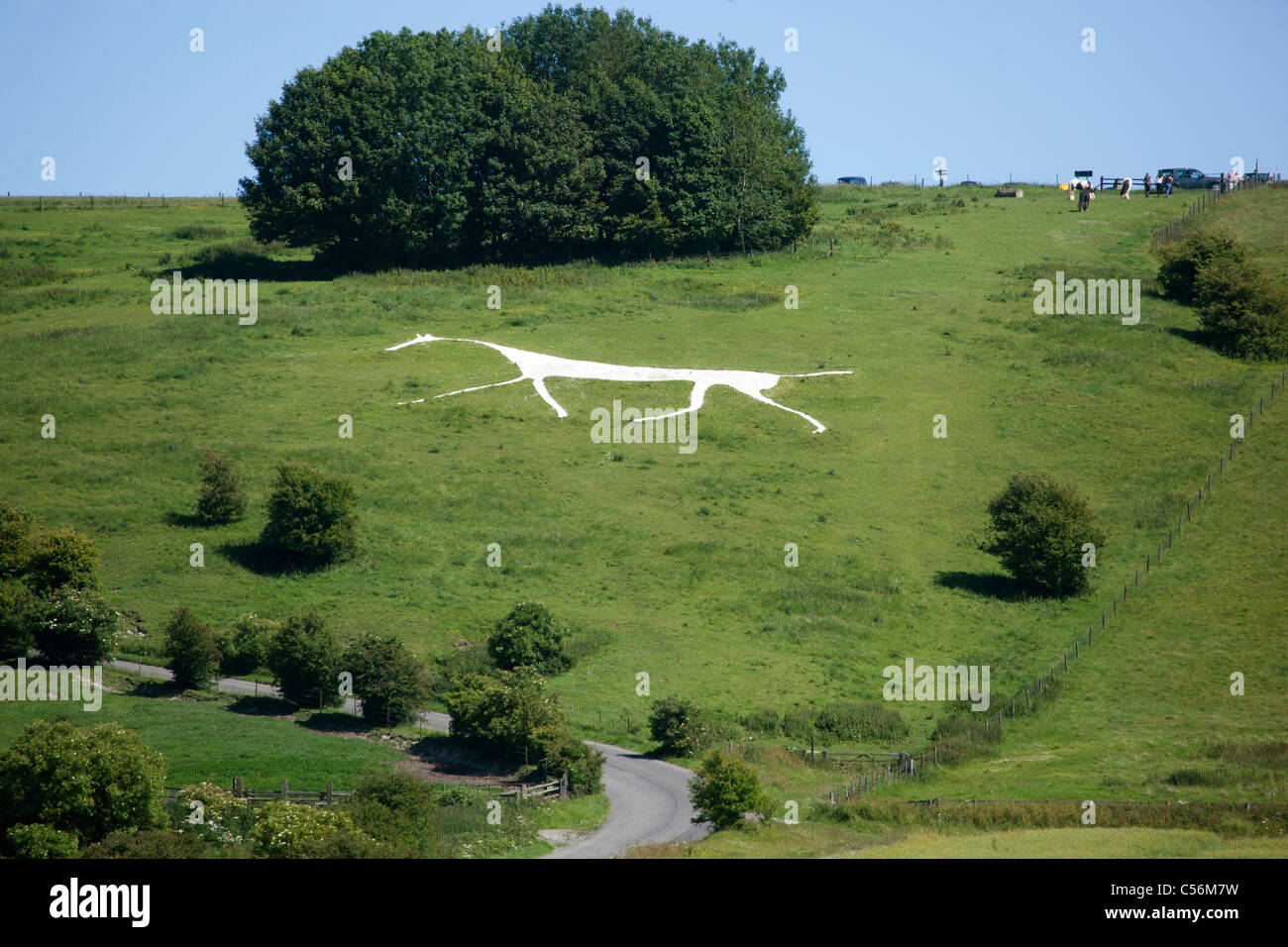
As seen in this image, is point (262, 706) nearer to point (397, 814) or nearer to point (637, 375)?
point (397, 814)

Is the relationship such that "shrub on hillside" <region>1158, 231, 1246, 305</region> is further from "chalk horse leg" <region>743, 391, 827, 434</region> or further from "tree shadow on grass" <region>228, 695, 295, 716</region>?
"tree shadow on grass" <region>228, 695, 295, 716</region>

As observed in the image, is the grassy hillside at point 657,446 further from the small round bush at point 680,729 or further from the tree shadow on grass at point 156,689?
the tree shadow on grass at point 156,689

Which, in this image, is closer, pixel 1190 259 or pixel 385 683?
pixel 385 683

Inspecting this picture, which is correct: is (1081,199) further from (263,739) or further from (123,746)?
(123,746)

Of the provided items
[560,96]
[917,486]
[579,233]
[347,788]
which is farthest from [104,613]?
[560,96]

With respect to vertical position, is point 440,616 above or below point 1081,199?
below

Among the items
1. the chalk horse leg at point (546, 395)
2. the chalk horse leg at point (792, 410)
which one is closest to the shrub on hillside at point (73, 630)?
the chalk horse leg at point (546, 395)

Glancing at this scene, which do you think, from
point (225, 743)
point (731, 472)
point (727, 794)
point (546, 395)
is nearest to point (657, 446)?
point (731, 472)
